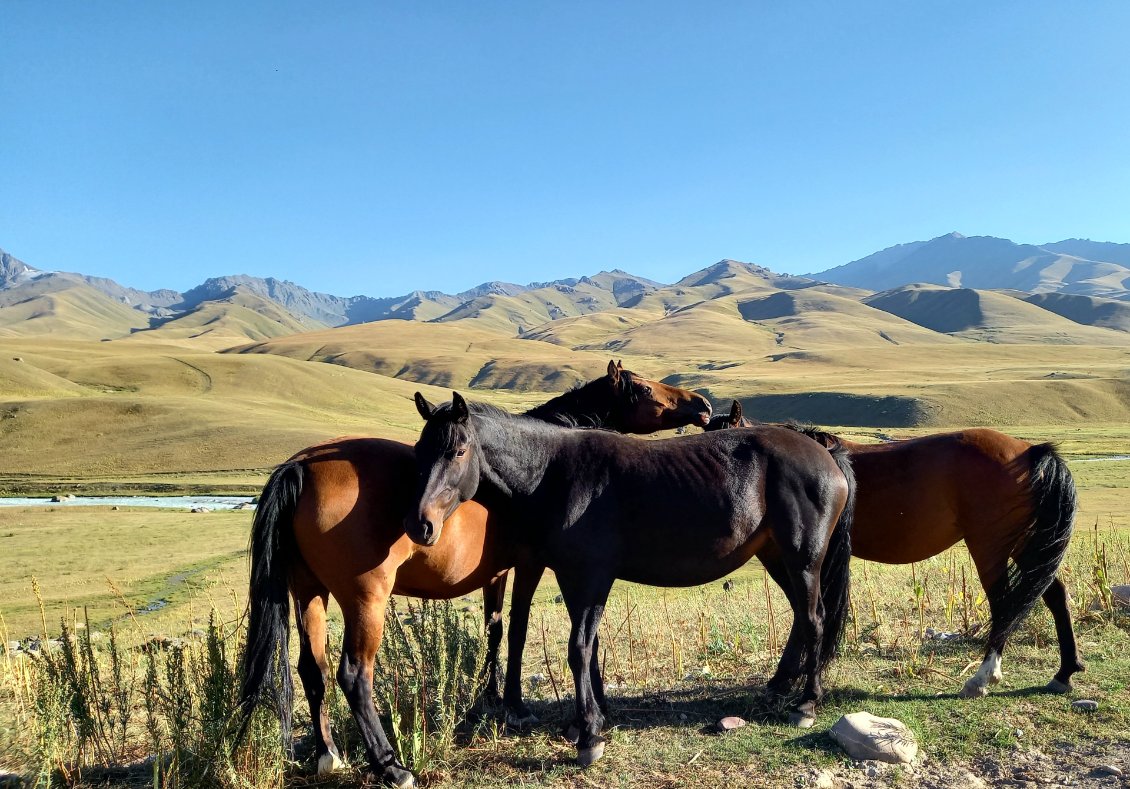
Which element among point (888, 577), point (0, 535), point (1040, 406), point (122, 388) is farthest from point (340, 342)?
point (888, 577)

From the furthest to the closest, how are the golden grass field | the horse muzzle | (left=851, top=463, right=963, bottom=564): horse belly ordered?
(left=851, top=463, right=963, bottom=564): horse belly, the golden grass field, the horse muzzle

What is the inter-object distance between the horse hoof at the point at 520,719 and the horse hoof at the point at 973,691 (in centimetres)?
365

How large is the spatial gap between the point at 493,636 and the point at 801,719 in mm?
2592

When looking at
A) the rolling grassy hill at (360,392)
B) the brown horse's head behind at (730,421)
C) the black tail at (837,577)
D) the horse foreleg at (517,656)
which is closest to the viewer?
the horse foreleg at (517,656)

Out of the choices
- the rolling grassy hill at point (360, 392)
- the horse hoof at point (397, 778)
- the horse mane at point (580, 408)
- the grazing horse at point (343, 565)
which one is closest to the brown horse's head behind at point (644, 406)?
the horse mane at point (580, 408)

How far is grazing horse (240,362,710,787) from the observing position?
486 cm

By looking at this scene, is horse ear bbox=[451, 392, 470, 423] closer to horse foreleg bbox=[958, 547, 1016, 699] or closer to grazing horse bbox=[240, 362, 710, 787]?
grazing horse bbox=[240, 362, 710, 787]

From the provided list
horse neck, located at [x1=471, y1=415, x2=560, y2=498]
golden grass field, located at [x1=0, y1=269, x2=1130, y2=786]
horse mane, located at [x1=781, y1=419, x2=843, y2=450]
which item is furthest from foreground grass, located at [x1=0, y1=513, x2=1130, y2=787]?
horse mane, located at [x1=781, y1=419, x2=843, y2=450]

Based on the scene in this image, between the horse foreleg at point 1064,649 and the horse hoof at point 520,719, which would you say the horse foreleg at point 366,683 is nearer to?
the horse hoof at point 520,719

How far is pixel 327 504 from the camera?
489 centimetres

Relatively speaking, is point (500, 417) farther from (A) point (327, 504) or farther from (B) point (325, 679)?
(B) point (325, 679)

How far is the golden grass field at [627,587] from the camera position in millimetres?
5402

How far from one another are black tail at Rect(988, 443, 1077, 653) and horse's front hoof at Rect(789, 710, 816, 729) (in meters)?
1.87

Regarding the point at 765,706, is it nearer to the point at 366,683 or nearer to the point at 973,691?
the point at 973,691
